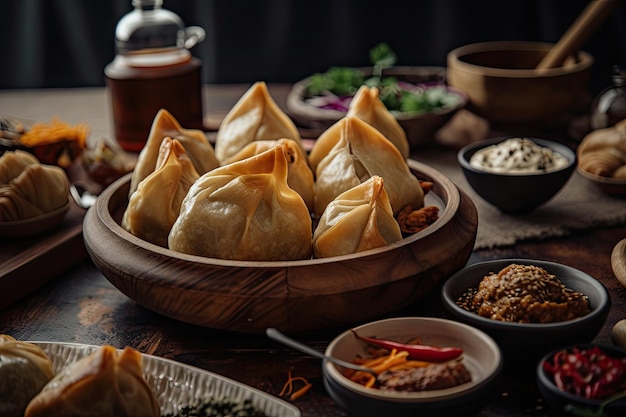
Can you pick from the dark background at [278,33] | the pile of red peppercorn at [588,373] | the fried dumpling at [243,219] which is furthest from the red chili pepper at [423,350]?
the dark background at [278,33]

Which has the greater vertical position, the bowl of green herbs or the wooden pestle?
the wooden pestle

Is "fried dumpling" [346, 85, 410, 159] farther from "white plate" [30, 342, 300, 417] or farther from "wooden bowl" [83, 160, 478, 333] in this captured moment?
"white plate" [30, 342, 300, 417]

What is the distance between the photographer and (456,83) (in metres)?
2.42

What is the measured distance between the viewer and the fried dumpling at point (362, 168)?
1.45 m

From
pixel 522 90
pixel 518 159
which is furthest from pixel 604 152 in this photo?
pixel 522 90

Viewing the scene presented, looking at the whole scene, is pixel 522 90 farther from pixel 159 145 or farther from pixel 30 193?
pixel 30 193

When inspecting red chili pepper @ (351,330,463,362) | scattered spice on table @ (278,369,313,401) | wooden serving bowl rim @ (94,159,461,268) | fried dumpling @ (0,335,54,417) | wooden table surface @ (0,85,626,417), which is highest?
wooden serving bowl rim @ (94,159,461,268)

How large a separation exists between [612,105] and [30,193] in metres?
1.46

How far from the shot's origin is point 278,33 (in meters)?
3.30

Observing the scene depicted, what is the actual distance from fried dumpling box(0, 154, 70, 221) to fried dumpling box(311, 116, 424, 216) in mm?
544

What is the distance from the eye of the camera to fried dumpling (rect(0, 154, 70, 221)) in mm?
1599

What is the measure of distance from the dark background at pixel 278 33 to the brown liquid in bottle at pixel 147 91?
114 cm

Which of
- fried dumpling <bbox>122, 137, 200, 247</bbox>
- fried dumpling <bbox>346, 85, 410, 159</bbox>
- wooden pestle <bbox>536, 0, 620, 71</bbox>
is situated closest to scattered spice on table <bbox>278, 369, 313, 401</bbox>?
fried dumpling <bbox>122, 137, 200, 247</bbox>

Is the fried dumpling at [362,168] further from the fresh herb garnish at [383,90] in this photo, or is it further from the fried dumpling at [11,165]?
the fresh herb garnish at [383,90]
